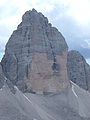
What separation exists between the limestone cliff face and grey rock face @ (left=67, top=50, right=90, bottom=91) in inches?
470

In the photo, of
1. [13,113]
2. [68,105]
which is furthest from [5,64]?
[13,113]

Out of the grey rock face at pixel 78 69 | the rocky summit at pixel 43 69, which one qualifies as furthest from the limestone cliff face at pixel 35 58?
the grey rock face at pixel 78 69

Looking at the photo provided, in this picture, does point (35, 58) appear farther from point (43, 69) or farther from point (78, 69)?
point (78, 69)

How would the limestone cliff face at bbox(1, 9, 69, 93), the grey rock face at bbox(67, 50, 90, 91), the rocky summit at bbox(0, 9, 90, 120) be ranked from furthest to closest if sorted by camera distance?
the grey rock face at bbox(67, 50, 90, 91)
the limestone cliff face at bbox(1, 9, 69, 93)
the rocky summit at bbox(0, 9, 90, 120)

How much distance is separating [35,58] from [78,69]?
19658 mm

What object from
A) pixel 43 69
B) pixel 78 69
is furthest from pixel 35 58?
pixel 78 69

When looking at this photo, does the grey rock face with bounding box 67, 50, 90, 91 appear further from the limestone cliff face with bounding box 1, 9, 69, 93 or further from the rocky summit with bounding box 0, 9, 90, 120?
the limestone cliff face with bounding box 1, 9, 69, 93

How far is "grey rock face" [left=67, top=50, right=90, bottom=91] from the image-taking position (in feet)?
427

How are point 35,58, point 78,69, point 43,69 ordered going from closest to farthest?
point 35,58, point 43,69, point 78,69

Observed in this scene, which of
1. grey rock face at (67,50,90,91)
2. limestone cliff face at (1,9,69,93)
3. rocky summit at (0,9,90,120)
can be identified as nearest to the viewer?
rocky summit at (0,9,90,120)

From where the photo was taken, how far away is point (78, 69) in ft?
430

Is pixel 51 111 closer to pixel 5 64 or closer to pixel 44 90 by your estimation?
pixel 44 90

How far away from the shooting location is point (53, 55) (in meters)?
117

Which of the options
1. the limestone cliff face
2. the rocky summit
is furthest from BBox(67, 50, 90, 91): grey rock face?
Answer: the limestone cliff face
